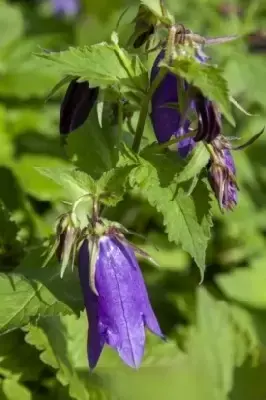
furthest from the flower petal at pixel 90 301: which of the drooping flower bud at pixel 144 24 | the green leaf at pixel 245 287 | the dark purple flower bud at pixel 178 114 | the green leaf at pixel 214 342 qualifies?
the green leaf at pixel 245 287

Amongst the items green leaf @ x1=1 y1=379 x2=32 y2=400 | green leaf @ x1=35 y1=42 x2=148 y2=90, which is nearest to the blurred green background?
green leaf @ x1=1 y1=379 x2=32 y2=400

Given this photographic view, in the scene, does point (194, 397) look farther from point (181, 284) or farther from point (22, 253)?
point (181, 284)

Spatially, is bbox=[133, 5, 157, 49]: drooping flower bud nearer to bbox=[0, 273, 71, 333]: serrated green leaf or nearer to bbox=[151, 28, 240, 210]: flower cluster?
bbox=[151, 28, 240, 210]: flower cluster

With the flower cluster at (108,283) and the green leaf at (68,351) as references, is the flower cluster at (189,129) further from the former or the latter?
the green leaf at (68,351)

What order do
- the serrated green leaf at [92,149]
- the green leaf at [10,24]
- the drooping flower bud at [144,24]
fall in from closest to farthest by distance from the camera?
the drooping flower bud at [144,24]
the serrated green leaf at [92,149]
the green leaf at [10,24]

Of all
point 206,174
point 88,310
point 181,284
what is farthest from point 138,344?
point 181,284
